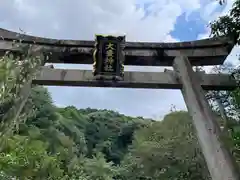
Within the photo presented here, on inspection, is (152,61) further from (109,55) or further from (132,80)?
(109,55)

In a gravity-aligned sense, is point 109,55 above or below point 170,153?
below

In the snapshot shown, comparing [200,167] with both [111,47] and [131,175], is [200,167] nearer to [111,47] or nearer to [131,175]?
[131,175]

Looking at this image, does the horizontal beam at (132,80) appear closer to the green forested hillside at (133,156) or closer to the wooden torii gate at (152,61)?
the wooden torii gate at (152,61)

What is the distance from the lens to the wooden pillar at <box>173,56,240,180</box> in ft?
15.4

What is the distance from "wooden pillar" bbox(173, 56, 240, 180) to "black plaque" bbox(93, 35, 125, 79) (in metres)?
1.09

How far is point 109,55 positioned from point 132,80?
652 millimetres

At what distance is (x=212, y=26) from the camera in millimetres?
5859

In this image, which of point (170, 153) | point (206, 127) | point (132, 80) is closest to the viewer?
point (206, 127)

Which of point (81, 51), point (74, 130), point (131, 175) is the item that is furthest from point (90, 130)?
point (81, 51)

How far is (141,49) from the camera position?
6758 millimetres

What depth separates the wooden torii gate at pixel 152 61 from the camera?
627 centimetres

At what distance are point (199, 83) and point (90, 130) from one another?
1186 inches

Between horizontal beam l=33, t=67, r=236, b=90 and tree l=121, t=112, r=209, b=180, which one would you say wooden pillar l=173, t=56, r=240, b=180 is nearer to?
horizontal beam l=33, t=67, r=236, b=90

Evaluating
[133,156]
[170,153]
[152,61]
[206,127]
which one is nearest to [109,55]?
[152,61]
